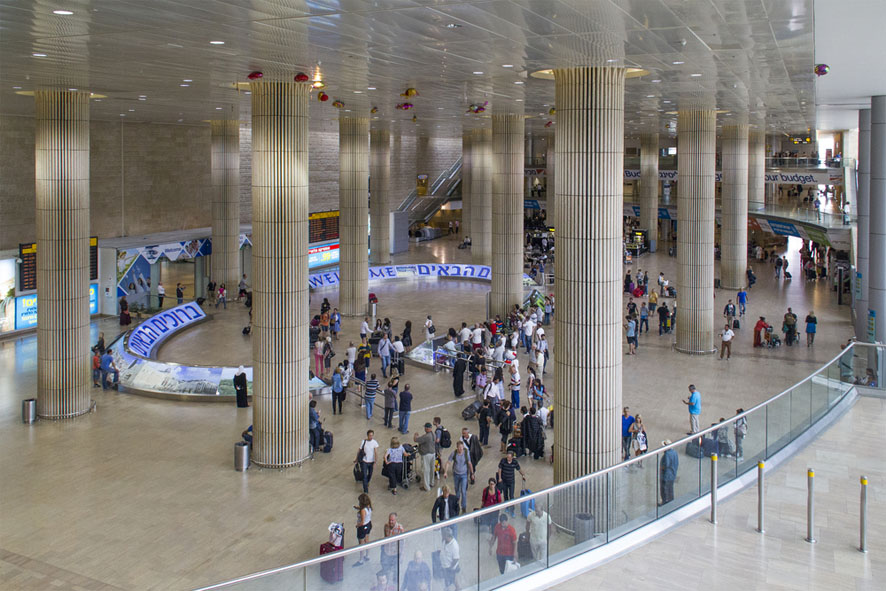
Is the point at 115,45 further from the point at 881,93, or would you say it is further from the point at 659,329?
the point at 659,329

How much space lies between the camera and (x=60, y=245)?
63.9 ft

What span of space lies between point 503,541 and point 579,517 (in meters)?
1.09

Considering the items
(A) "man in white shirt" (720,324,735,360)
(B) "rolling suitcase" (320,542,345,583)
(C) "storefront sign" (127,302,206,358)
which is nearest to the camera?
(B) "rolling suitcase" (320,542,345,583)

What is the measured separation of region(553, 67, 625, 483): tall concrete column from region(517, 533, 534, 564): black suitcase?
206 inches

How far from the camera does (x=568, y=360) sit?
1406 cm

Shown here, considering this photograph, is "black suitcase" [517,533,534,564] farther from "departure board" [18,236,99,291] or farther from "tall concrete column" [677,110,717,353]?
"departure board" [18,236,99,291]

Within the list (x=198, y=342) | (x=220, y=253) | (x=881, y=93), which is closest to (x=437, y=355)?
(x=198, y=342)

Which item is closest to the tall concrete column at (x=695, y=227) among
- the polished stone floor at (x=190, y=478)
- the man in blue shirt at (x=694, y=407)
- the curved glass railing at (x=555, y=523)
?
the polished stone floor at (x=190, y=478)

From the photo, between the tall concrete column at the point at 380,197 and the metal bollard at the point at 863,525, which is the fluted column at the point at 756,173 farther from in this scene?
the metal bollard at the point at 863,525

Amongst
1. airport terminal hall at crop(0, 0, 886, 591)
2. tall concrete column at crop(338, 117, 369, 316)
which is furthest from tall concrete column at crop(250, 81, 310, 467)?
tall concrete column at crop(338, 117, 369, 316)

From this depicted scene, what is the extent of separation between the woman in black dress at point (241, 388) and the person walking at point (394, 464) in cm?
594

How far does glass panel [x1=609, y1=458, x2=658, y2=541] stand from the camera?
9.66 m

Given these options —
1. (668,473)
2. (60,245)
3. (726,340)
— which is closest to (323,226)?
(726,340)

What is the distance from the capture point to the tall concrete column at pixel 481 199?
46.0 meters
